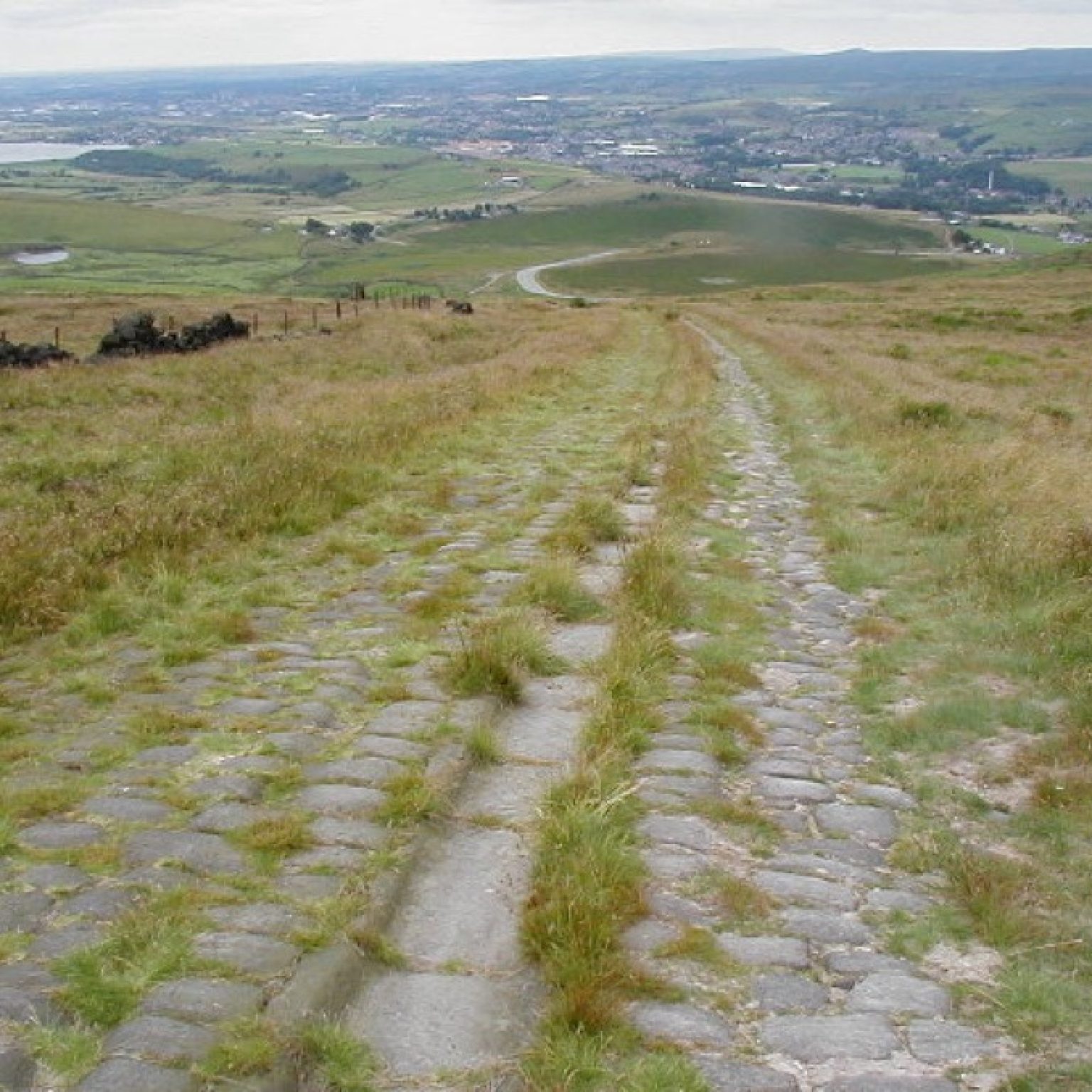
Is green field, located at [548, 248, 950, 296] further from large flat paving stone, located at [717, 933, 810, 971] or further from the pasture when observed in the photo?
large flat paving stone, located at [717, 933, 810, 971]

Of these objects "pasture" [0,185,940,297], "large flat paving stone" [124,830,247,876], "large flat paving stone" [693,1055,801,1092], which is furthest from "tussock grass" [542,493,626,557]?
"pasture" [0,185,940,297]

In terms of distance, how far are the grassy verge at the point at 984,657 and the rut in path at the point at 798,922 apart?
176 millimetres

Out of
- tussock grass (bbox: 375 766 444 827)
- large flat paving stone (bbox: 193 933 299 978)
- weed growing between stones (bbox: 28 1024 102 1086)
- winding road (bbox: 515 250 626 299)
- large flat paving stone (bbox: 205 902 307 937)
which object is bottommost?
winding road (bbox: 515 250 626 299)

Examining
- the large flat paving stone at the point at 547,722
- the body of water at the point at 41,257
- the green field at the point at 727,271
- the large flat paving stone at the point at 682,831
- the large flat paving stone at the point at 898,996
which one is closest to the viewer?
the large flat paving stone at the point at 898,996

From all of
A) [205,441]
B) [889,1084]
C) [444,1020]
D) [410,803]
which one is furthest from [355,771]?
[205,441]

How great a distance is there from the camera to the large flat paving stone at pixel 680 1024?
399cm

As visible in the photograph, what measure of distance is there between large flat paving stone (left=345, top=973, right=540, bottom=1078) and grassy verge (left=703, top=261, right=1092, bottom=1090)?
1.61 meters

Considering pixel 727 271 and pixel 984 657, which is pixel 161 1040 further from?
pixel 727 271

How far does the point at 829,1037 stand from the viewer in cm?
407

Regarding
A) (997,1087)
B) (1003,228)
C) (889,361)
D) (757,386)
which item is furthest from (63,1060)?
(1003,228)

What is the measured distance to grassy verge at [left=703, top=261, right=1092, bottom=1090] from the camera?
15.1ft

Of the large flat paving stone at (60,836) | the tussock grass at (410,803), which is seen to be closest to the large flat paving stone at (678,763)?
the tussock grass at (410,803)

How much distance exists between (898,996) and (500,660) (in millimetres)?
3391

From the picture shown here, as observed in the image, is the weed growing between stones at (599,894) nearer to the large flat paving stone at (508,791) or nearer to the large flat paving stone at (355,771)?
the large flat paving stone at (508,791)
